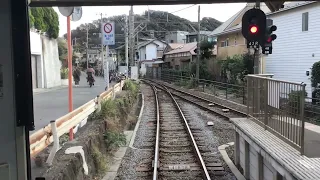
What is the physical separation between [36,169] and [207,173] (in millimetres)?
3190

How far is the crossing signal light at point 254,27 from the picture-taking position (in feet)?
23.5

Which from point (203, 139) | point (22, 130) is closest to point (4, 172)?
point (22, 130)

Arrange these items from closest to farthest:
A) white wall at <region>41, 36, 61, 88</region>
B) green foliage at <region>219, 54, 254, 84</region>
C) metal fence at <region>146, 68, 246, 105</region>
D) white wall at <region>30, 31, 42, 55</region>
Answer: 1. metal fence at <region>146, 68, 246, 105</region>
2. green foliage at <region>219, 54, 254, 84</region>
3. white wall at <region>30, 31, 42, 55</region>
4. white wall at <region>41, 36, 61, 88</region>

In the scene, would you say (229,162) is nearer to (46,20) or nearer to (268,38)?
(268,38)

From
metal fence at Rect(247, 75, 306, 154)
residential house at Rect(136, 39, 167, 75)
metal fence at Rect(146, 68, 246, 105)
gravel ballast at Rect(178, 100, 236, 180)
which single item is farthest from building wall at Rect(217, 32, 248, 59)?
residential house at Rect(136, 39, 167, 75)

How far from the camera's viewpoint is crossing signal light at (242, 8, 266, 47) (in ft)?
23.5

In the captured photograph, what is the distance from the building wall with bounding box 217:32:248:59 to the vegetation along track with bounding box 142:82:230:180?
17246 millimetres

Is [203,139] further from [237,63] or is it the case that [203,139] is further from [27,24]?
[237,63]

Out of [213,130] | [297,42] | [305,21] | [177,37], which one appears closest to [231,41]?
[297,42]

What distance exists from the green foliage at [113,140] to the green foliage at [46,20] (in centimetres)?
1647

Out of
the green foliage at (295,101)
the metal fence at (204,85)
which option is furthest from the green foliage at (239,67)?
the green foliage at (295,101)

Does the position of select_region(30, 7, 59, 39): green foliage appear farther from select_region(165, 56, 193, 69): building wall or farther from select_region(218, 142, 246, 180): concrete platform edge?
select_region(218, 142, 246, 180): concrete platform edge

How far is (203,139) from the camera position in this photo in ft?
33.0

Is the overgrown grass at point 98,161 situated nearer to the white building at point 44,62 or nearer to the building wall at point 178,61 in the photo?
the white building at point 44,62
